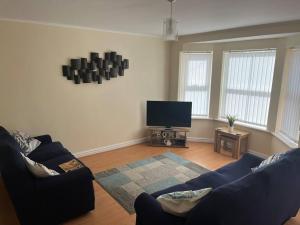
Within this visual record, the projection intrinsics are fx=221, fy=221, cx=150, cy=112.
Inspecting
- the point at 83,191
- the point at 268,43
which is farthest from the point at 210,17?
the point at 83,191

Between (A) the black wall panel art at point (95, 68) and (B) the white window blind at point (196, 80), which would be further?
(B) the white window blind at point (196, 80)

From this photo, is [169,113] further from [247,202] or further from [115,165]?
[247,202]

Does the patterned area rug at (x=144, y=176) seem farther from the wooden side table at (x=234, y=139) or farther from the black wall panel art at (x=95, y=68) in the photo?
the black wall panel art at (x=95, y=68)

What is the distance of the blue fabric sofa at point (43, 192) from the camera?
2287mm

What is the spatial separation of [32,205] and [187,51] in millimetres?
4201

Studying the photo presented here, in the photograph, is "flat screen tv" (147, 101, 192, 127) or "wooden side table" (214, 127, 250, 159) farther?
"flat screen tv" (147, 101, 192, 127)

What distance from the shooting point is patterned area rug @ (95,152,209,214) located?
3.18m

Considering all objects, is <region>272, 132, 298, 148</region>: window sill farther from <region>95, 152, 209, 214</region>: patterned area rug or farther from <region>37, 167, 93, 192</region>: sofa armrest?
<region>37, 167, 93, 192</region>: sofa armrest

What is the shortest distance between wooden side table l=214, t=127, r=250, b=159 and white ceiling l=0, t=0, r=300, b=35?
6.90 ft

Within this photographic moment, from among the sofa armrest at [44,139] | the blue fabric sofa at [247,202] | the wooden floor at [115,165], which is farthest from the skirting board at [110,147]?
the blue fabric sofa at [247,202]

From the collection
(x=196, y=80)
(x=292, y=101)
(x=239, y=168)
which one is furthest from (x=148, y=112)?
(x=292, y=101)

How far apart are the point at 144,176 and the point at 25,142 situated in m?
1.91

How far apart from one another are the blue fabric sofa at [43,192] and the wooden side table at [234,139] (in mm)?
2951

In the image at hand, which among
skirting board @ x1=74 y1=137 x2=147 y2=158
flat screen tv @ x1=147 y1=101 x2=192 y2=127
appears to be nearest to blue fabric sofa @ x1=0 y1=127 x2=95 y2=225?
skirting board @ x1=74 y1=137 x2=147 y2=158
